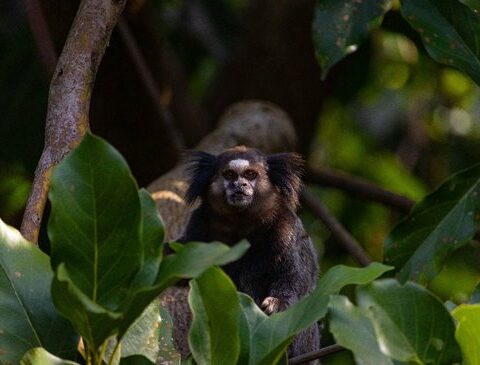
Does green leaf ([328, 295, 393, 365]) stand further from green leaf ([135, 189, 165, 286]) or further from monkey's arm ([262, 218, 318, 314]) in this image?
monkey's arm ([262, 218, 318, 314])

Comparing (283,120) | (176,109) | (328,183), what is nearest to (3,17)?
(176,109)

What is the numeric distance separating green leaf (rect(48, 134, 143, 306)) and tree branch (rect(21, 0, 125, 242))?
73 cm

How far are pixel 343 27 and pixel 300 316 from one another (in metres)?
2.38

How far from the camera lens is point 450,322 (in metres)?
2.34

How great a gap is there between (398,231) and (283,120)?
84.9 inches

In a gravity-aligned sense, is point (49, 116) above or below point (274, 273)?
above

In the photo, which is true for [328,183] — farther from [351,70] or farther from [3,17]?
[3,17]

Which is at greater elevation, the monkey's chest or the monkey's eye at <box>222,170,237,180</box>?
the monkey's eye at <box>222,170,237,180</box>

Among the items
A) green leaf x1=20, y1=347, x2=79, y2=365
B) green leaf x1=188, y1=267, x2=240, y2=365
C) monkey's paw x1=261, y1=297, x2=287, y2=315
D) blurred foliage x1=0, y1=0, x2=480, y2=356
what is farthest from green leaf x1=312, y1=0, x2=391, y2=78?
green leaf x1=20, y1=347, x2=79, y2=365

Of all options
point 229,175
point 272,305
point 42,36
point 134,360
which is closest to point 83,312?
point 134,360

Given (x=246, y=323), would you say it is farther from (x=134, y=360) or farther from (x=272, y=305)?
(x=272, y=305)

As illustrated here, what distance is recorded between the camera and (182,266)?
2.15m

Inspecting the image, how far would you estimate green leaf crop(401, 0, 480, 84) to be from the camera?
4.15 metres

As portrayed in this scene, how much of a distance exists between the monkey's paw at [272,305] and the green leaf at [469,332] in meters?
1.98
